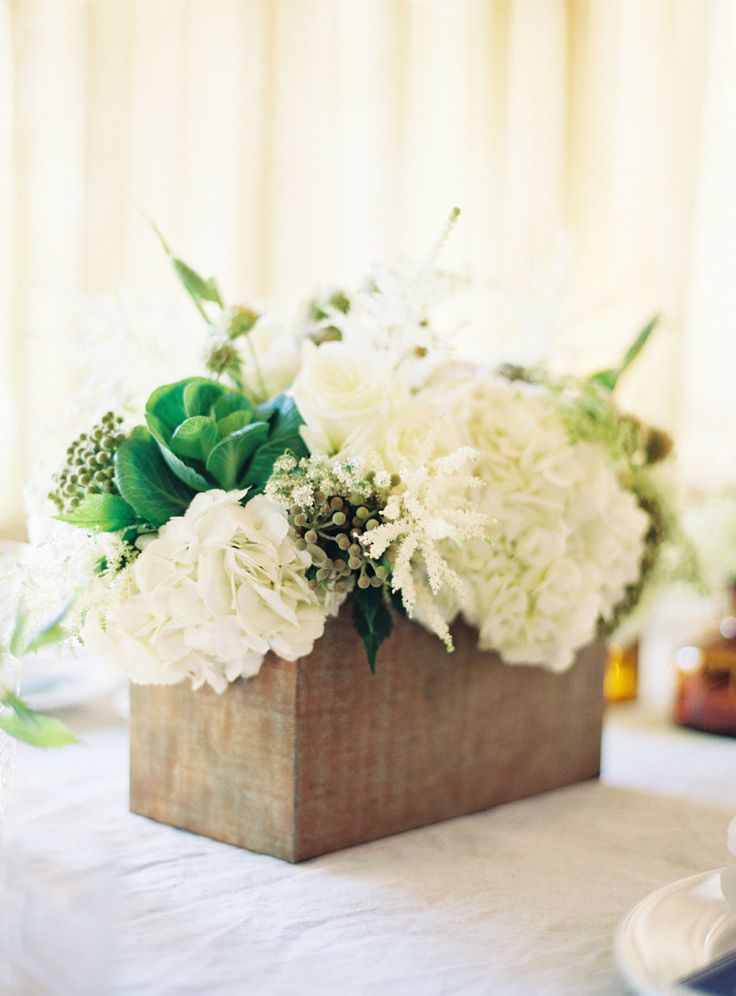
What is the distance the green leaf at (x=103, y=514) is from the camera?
0.72 meters

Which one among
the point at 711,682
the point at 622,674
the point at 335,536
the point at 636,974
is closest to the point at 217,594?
the point at 335,536

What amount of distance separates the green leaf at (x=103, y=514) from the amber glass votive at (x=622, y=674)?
87 centimetres

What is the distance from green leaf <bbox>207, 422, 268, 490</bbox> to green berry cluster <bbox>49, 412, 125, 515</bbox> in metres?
0.07

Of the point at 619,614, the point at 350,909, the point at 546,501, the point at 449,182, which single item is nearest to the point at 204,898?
the point at 350,909

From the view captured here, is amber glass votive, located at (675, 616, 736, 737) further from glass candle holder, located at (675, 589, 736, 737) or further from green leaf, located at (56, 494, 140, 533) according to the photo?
green leaf, located at (56, 494, 140, 533)

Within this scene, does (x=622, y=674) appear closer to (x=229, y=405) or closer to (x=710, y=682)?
(x=710, y=682)

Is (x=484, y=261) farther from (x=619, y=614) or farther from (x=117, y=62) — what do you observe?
(x=619, y=614)

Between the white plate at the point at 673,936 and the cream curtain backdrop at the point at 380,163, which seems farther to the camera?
the cream curtain backdrop at the point at 380,163

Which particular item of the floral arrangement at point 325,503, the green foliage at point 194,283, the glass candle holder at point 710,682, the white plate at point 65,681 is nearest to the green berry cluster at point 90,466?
the floral arrangement at point 325,503

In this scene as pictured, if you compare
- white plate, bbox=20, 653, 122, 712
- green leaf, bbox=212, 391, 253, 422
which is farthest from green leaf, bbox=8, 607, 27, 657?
white plate, bbox=20, 653, 122, 712

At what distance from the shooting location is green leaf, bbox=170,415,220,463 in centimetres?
72

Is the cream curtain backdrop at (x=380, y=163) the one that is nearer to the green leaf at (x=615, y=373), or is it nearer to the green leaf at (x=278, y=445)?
the green leaf at (x=615, y=373)

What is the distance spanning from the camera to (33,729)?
61cm

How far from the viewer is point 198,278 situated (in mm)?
823
